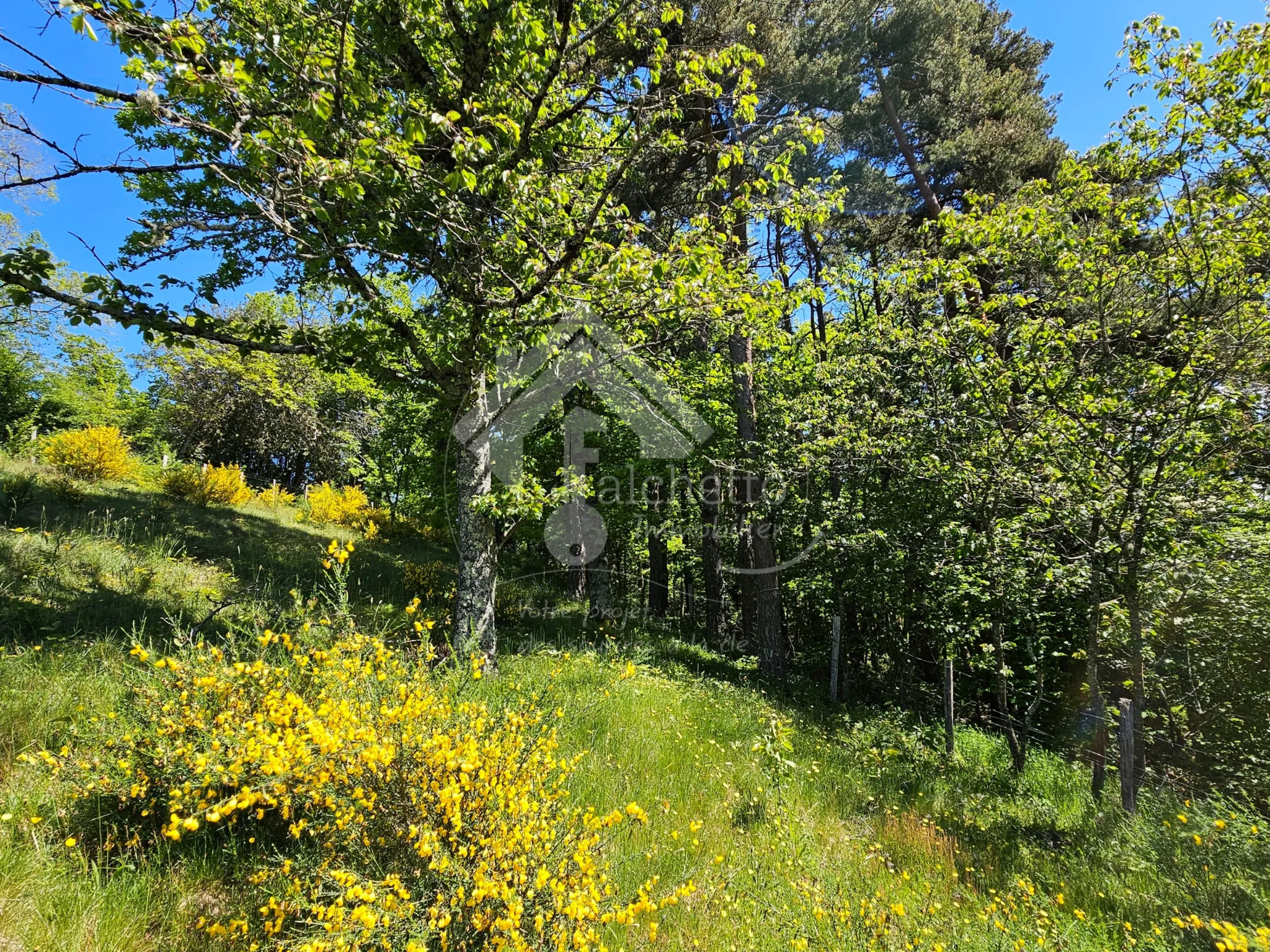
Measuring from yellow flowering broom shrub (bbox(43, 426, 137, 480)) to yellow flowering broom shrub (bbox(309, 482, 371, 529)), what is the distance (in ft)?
13.6

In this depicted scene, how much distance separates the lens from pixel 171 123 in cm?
251

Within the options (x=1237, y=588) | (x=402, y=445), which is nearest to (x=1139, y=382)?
(x=1237, y=588)

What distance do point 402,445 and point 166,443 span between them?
15.7 metres

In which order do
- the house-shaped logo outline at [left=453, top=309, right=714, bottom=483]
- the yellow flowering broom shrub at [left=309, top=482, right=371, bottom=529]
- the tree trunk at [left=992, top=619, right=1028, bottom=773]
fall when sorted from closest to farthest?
1. the tree trunk at [left=992, top=619, right=1028, bottom=773]
2. the house-shaped logo outline at [left=453, top=309, right=714, bottom=483]
3. the yellow flowering broom shrub at [left=309, top=482, right=371, bottom=529]

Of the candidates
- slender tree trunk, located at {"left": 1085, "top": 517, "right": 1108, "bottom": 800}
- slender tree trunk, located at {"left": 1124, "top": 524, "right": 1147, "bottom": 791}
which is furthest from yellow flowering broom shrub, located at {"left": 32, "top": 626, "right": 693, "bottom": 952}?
slender tree trunk, located at {"left": 1085, "top": 517, "right": 1108, "bottom": 800}

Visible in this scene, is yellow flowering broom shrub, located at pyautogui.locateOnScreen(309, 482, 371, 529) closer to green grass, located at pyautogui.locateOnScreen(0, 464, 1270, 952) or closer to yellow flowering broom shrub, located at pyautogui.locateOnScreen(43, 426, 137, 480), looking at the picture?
yellow flowering broom shrub, located at pyautogui.locateOnScreen(43, 426, 137, 480)

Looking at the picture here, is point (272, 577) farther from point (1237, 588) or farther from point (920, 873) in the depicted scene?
point (1237, 588)

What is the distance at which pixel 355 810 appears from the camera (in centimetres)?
241

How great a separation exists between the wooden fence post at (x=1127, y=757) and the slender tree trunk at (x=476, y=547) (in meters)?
6.15

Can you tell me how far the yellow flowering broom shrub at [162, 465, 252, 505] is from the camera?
11.1 metres

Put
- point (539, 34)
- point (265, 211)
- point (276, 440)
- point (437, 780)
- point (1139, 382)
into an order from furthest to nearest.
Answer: point (276, 440)
point (1139, 382)
point (539, 34)
point (265, 211)
point (437, 780)

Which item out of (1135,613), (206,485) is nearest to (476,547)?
(1135,613)

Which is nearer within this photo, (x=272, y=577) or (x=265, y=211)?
(x=265, y=211)

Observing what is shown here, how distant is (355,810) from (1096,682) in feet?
23.9
